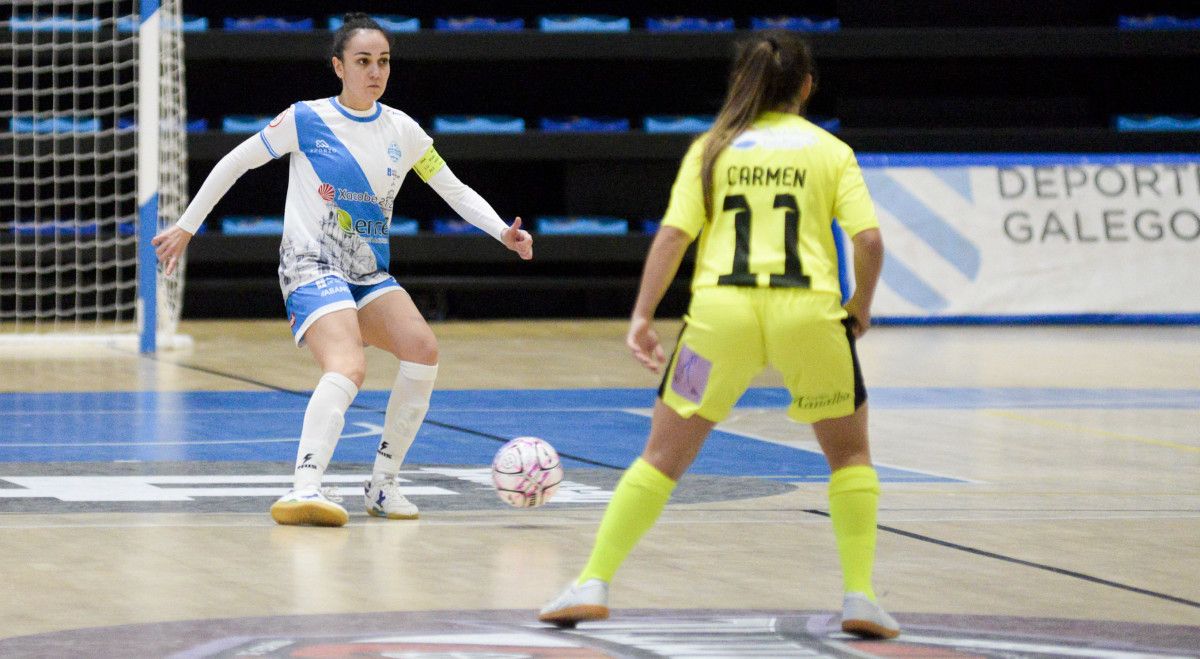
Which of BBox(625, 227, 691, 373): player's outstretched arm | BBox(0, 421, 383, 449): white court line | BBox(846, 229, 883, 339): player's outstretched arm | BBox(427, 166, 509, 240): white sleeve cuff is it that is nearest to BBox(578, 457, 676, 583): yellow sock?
BBox(625, 227, 691, 373): player's outstretched arm

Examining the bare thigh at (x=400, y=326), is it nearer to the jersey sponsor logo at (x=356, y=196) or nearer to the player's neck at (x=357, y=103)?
the jersey sponsor logo at (x=356, y=196)

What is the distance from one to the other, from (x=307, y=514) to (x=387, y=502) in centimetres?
37

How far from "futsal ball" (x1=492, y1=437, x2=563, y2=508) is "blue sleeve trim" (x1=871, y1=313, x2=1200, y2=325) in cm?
1064

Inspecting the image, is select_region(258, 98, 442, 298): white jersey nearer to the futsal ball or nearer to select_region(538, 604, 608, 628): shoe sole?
the futsal ball

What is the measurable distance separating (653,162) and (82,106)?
569 centimetres

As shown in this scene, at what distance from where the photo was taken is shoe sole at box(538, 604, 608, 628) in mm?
4227

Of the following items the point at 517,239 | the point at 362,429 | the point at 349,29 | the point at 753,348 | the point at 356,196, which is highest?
the point at 349,29

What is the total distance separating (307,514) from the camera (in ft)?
19.2

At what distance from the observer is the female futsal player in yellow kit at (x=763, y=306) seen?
13.9 ft

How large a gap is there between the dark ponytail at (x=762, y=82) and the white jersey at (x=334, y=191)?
7.14 feet

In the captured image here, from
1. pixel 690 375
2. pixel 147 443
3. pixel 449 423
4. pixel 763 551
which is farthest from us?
pixel 449 423

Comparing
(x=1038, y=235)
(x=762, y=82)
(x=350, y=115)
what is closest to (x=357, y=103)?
(x=350, y=115)

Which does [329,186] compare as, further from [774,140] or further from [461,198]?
[774,140]

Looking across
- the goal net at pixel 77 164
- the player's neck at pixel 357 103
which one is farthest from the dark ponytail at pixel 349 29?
the goal net at pixel 77 164
